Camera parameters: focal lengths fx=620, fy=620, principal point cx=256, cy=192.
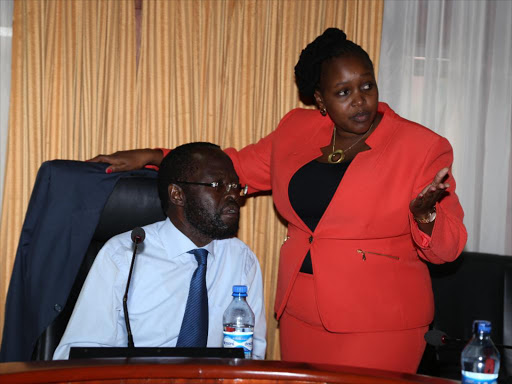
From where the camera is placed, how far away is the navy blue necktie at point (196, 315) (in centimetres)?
236

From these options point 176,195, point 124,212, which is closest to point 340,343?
point 176,195

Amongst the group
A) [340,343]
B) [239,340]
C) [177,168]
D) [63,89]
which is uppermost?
[63,89]

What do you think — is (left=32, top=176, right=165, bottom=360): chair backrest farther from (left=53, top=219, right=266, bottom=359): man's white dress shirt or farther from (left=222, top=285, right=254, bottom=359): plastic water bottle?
(left=222, top=285, right=254, bottom=359): plastic water bottle

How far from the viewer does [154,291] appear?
242cm

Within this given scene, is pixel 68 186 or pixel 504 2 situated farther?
pixel 504 2

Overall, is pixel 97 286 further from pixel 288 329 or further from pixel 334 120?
pixel 334 120

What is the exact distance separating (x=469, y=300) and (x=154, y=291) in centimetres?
143

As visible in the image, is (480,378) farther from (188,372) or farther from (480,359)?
(188,372)

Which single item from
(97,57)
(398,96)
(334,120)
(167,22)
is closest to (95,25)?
(97,57)

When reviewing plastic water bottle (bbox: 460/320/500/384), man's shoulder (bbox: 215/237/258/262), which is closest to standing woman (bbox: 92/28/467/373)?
man's shoulder (bbox: 215/237/258/262)

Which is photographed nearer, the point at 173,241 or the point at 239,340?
the point at 239,340

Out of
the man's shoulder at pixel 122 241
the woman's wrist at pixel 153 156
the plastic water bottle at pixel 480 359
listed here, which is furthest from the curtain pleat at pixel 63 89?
the plastic water bottle at pixel 480 359

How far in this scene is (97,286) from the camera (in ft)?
7.54

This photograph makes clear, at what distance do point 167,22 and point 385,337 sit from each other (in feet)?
6.29
